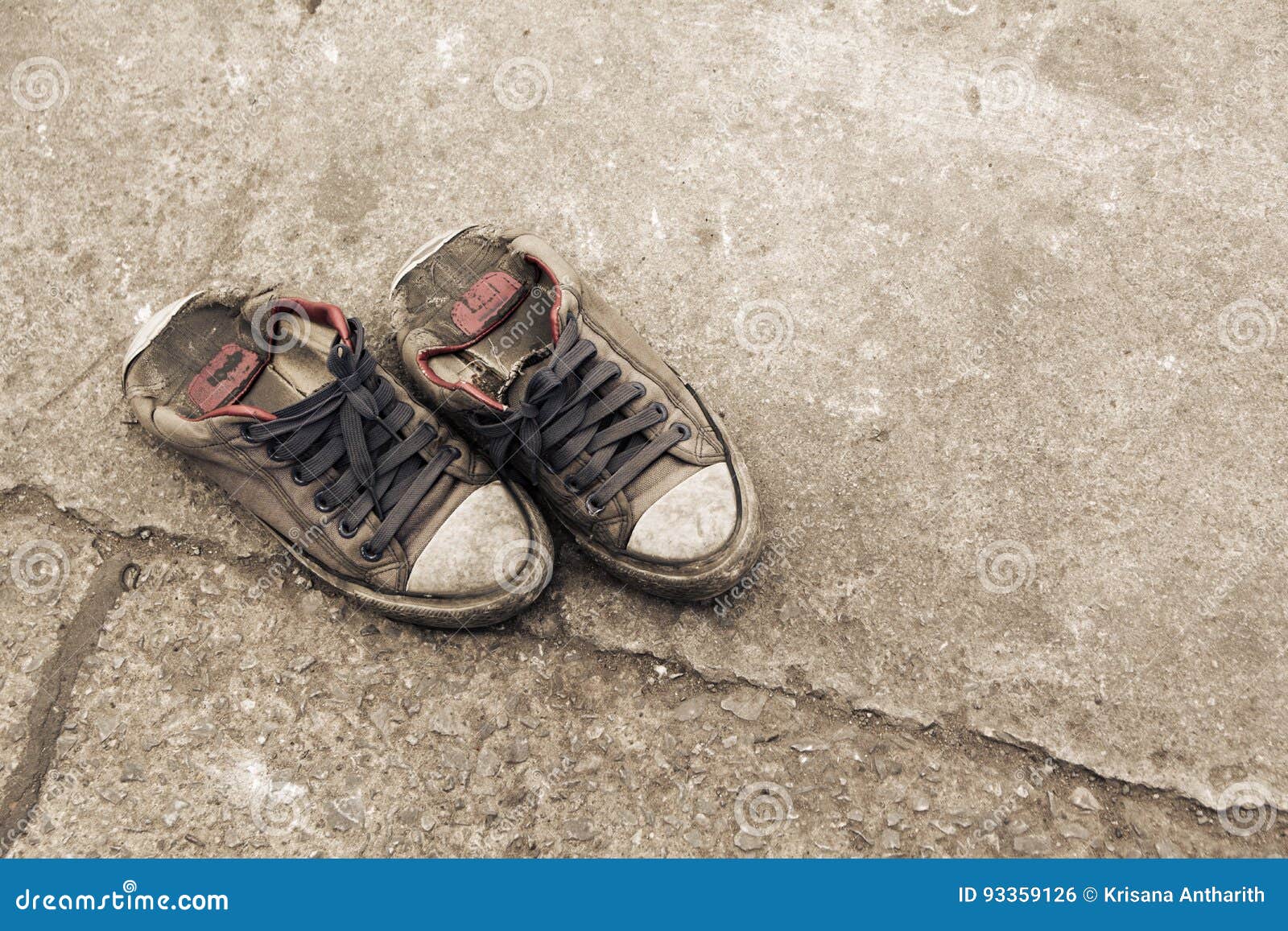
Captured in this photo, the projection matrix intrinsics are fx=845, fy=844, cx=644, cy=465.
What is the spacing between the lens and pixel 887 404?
2.56 meters

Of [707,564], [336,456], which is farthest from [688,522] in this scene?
[336,456]

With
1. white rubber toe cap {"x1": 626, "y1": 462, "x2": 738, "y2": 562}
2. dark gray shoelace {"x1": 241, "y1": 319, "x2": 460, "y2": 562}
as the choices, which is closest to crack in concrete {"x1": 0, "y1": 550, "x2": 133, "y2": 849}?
dark gray shoelace {"x1": 241, "y1": 319, "x2": 460, "y2": 562}

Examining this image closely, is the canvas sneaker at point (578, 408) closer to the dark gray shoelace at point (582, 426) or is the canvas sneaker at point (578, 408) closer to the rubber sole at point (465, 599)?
the dark gray shoelace at point (582, 426)

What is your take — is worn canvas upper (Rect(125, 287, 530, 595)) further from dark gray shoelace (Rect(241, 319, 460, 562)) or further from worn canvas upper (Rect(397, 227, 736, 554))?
worn canvas upper (Rect(397, 227, 736, 554))

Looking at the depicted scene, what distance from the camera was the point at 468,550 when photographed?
89.4 inches

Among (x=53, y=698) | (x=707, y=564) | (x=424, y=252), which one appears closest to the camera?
(x=707, y=564)

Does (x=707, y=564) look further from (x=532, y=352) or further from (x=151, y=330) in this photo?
(x=151, y=330)

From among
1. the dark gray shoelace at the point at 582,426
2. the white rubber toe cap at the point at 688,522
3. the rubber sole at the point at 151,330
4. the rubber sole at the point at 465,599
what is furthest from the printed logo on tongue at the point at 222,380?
the white rubber toe cap at the point at 688,522

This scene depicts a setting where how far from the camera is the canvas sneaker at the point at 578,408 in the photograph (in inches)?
89.0

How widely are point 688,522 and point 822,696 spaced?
0.63 metres

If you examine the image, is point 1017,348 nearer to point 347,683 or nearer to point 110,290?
point 347,683

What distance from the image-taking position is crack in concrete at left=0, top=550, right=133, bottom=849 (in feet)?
7.45

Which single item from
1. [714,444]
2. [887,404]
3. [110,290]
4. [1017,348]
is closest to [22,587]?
[110,290]

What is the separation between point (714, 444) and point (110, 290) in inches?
77.4
